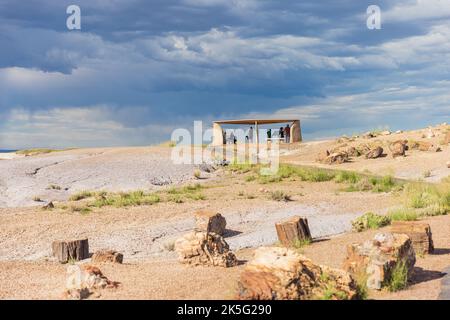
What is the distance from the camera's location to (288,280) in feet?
22.1

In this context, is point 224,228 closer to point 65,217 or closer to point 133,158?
point 65,217

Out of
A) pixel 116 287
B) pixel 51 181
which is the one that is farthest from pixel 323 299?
pixel 51 181

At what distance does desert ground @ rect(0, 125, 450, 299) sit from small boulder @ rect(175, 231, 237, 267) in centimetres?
16

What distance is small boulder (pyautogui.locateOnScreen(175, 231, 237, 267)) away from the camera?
30.6 feet

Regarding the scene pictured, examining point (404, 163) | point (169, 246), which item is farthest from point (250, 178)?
point (169, 246)

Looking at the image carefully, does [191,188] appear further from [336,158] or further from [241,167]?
[336,158]

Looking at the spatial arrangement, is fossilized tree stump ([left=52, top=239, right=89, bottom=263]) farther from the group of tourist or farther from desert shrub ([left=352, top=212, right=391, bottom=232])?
the group of tourist

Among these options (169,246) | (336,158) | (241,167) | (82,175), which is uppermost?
(336,158)

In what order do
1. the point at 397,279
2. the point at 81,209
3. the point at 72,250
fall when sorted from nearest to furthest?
the point at 397,279
the point at 72,250
the point at 81,209

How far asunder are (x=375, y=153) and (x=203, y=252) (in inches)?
785

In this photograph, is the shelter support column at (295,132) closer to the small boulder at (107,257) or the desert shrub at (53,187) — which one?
the desert shrub at (53,187)

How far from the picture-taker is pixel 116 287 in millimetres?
7949

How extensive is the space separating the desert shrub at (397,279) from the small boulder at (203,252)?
2.52 metres

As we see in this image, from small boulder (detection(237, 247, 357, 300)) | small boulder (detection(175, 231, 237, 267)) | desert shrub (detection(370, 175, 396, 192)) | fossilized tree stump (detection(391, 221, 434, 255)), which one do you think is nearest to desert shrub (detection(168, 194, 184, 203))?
desert shrub (detection(370, 175, 396, 192))
